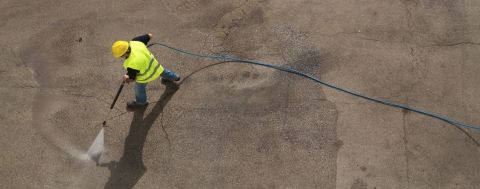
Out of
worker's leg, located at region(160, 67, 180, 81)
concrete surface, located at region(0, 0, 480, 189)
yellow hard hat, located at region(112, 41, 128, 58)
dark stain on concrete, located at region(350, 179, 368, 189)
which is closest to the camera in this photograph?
yellow hard hat, located at region(112, 41, 128, 58)

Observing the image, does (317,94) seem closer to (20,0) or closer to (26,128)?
(26,128)

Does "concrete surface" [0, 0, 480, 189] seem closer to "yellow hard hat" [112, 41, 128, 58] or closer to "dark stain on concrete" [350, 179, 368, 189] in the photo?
"dark stain on concrete" [350, 179, 368, 189]

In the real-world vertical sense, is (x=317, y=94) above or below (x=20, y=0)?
below

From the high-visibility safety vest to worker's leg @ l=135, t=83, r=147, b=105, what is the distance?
254 millimetres

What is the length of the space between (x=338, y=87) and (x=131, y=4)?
4.69 m

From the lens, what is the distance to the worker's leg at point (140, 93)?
759 centimetres

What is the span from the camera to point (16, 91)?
8.41 m

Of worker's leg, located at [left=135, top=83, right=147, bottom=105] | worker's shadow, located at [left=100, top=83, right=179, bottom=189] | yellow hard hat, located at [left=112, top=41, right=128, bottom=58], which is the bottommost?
worker's shadow, located at [left=100, top=83, right=179, bottom=189]

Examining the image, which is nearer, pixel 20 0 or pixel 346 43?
pixel 346 43

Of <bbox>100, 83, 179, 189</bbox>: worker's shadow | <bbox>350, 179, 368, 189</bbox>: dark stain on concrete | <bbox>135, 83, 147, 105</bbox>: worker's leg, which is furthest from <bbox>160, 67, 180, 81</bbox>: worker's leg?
<bbox>350, 179, 368, 189</bbox>: dark stain on concrete

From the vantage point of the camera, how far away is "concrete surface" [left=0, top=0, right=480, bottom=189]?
24.2 feet

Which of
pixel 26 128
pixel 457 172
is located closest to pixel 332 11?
pixel 457 172

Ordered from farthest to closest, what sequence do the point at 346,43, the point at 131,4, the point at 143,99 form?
1. the point at 131,4
2. the point at 346,43
3. the point at 143,99

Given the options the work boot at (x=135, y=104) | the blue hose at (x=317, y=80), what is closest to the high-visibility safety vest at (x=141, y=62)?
the work boot at (x=135, y=104)
